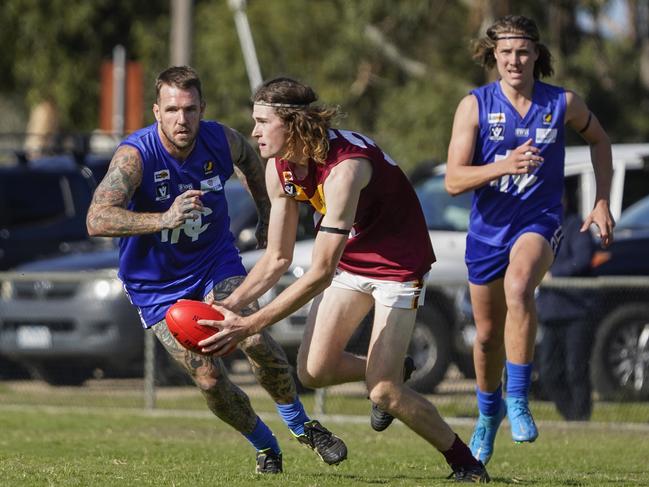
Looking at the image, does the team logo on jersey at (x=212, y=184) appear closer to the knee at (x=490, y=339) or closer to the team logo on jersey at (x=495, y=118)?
the team logo on jersey at (x=495, y=118)

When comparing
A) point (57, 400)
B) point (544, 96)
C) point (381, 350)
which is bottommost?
point (57, 400)

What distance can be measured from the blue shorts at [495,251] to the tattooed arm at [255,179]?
122cm

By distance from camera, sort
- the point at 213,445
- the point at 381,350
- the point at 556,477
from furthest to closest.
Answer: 1. the point at 213,445
2. the point at 556,477
3. the point at 381,350

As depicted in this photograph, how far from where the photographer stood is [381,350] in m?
7.86

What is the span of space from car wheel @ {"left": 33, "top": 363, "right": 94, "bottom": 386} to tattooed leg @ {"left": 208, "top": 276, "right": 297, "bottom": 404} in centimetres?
650

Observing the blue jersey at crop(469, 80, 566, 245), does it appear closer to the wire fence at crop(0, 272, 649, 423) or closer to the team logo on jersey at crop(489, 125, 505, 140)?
the team logo on jersey at crop(489, 125, 505, 140)

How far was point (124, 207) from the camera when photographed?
26.5ft

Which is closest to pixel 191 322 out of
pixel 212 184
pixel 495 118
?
pixel 212 184

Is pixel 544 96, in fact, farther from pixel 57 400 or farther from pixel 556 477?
pixel 57 400

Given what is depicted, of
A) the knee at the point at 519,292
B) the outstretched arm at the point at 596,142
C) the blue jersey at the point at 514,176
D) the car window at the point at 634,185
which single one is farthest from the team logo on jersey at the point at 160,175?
the car window at the point at 634,185

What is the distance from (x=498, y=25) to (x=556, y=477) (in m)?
2.67

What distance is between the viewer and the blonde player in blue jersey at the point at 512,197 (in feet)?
28.3

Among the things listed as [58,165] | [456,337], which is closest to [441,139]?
[58,165]

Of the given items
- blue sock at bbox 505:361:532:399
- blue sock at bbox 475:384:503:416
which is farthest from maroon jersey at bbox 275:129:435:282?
blue sock at bbox 475:384:503:416
